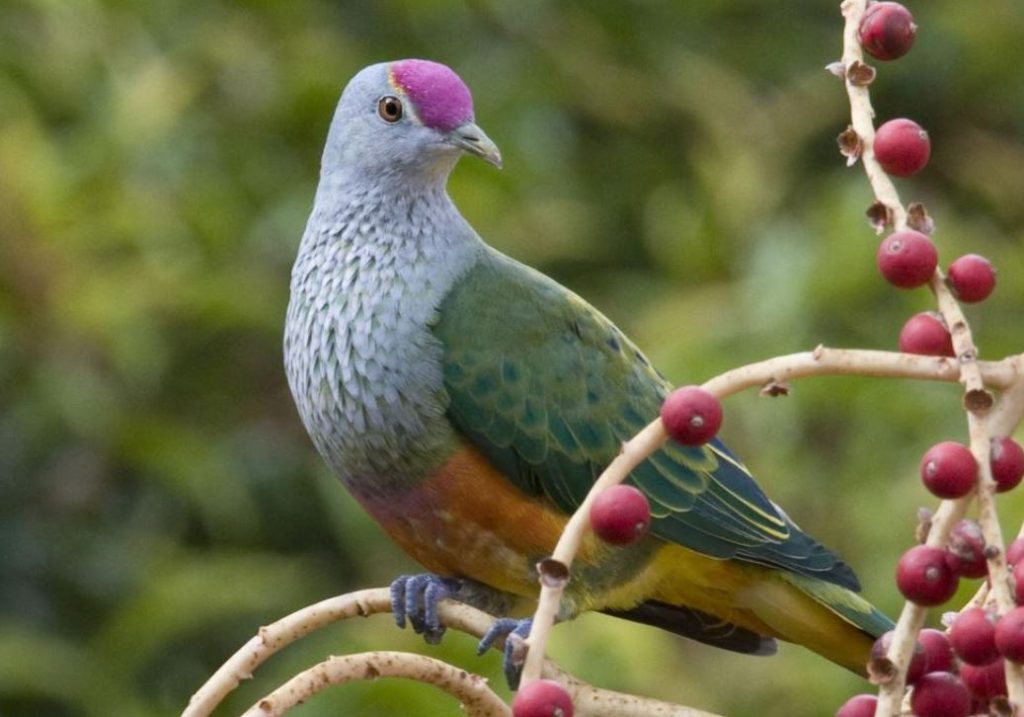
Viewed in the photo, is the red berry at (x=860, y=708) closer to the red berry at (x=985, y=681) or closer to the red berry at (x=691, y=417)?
the red berry at (x=985, y=681)

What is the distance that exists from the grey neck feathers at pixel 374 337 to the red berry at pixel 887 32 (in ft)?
3.24

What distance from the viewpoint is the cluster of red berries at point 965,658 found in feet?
3.89

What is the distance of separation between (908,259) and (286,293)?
2.96 m

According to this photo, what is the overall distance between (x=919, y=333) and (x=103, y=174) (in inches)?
115

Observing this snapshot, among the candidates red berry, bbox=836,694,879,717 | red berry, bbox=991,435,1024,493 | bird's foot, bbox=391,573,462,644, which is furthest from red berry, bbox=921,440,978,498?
bird's foot, bbox=391,573,462,644

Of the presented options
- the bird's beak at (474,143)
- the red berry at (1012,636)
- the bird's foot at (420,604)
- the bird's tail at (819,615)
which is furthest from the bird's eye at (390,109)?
the red berry at (1012,636)

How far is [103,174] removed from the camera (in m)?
3.96

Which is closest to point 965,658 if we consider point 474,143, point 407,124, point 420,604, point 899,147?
point 899,147

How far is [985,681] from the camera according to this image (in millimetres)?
1355

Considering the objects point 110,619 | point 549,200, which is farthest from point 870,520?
point 110,619

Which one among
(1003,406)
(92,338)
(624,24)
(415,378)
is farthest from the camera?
(624,24)

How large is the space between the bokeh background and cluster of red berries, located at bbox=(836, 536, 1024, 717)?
1.64m

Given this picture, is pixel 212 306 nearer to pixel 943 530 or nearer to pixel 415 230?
pixel 415 230

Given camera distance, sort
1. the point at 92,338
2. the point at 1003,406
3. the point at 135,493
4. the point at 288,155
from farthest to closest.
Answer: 1. the point at 288,155
2. the point at 135,493
3. the point at 92,338
4. the point at 1003,406
